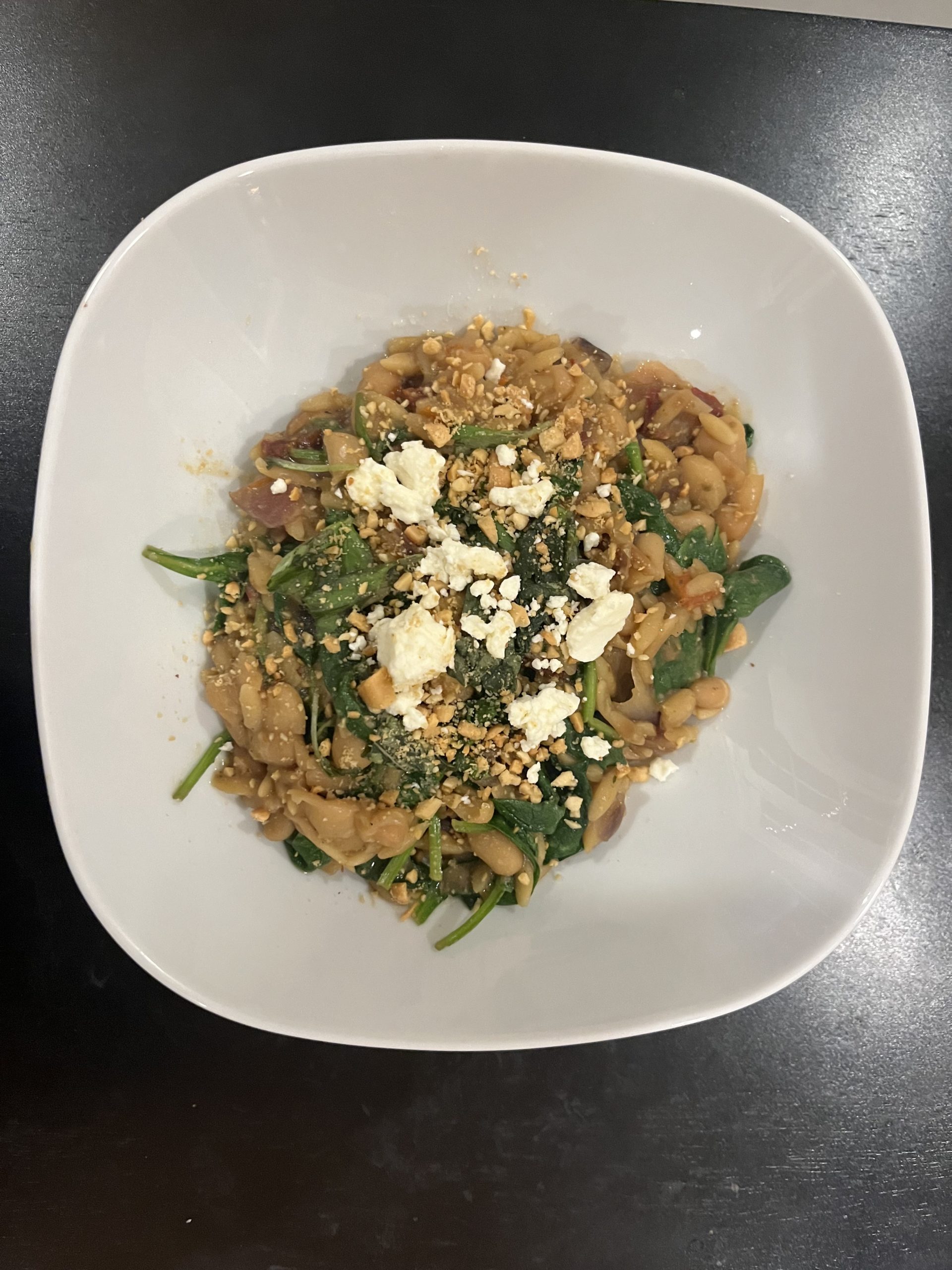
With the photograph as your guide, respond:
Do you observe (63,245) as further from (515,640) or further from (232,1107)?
(232,1107)

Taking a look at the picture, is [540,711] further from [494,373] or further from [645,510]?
[494,373]

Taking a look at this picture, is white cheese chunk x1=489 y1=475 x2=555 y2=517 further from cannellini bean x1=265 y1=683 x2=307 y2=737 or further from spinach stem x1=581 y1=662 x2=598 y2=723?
cannellini bean x1=265 y1=683 x2=307 y2=737

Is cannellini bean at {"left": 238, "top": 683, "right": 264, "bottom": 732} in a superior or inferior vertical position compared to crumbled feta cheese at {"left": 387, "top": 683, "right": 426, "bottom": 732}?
inferior

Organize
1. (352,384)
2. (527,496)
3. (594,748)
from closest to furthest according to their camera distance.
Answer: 1. (527,496)
2. (594,748)
3. (352,384)

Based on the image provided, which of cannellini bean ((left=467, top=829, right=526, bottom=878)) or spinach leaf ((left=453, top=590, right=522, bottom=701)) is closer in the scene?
spinach leaf ((left=453, top=590, right=522, bottom=701))

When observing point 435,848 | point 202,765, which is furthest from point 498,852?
point 202,765

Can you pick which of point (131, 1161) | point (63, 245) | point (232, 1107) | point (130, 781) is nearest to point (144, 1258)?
point (131, 1161)

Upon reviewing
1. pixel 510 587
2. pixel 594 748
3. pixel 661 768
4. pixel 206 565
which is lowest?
pixel 661 768

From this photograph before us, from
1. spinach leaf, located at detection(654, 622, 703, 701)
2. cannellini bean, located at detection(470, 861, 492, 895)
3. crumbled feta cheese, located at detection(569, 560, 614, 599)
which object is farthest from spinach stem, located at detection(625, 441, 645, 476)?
cannellini bean, located at detection(470, 861, 492, 895)
